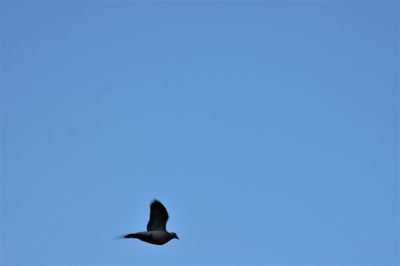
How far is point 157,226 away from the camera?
126 feet

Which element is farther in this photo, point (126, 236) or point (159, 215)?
point (159, 215)

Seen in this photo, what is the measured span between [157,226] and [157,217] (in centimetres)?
55

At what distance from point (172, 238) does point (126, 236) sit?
3255 millimetres

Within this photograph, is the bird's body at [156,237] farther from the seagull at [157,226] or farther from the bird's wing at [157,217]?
the bird's wing at [157,217]

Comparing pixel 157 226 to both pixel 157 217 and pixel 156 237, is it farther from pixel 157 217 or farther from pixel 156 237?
pixel 156 237

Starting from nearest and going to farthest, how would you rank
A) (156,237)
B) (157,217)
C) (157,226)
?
1. (156,237)
2. (157,217)
3. (157,226)

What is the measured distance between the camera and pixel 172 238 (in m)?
38.1

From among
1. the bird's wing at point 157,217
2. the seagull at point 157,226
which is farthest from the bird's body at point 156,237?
the bird's wing at point 157,217

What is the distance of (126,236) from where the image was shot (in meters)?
35.8

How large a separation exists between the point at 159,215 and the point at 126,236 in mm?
2878

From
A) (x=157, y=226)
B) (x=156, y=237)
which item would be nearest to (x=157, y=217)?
(x=157, y=226)

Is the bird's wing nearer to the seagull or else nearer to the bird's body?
the seagull

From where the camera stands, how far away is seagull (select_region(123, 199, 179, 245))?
3778 centimetres

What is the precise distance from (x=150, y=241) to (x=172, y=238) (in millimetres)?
1220
